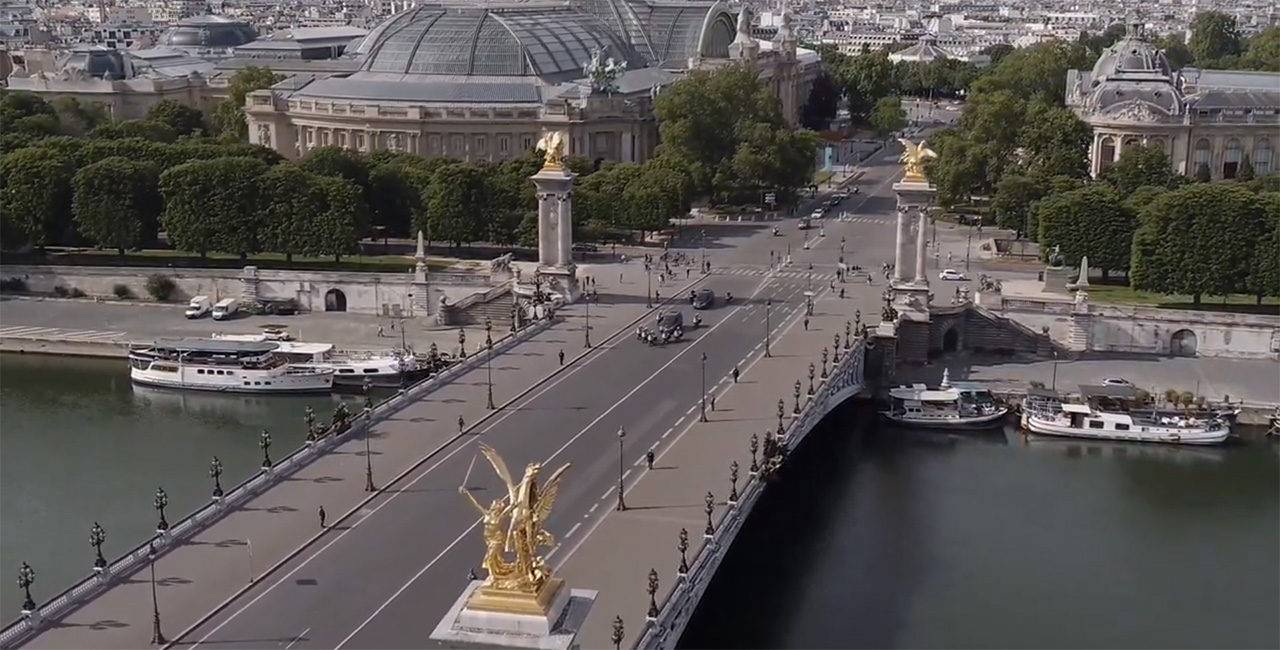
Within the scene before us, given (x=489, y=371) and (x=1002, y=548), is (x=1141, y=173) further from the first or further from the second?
(x=489, y=371)

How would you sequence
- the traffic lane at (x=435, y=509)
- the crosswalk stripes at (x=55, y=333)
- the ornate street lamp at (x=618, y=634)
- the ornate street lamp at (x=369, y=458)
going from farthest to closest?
the crosswalk stripes at (x=55, y=333) → the ornate street lamp at (x=369, y=458) → the traffic lane at (x=435, y=509) → the ornate street lamp at (x=618, y=634)

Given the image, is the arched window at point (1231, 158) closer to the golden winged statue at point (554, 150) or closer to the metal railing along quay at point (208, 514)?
the golden winged statue at point (554, 150)

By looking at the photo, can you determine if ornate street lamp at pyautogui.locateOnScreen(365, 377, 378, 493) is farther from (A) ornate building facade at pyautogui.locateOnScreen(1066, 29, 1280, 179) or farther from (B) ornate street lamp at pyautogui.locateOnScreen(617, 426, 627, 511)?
(A) ornate building facade at pyautogui.locateOnScreen(1066, 29, 1280, 179)

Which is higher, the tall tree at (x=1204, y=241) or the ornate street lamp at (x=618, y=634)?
the tall tree at (x=1204, y=241)

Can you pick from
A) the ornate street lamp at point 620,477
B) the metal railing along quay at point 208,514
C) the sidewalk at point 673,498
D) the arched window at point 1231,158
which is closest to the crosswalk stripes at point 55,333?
the metal railing along quay at point 208,514

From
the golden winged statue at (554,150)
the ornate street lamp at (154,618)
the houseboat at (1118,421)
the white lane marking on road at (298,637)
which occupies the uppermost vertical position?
the golden winged statue at (554,150)

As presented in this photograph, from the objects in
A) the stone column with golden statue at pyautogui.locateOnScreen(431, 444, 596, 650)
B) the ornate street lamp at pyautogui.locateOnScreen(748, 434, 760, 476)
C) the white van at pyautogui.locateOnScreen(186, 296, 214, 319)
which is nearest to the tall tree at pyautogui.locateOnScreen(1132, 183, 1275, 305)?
the ornate street lamp at pyautogui.locateOnScreen(748, 434, 760, 476)

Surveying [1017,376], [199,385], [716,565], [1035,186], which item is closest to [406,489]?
[716,565]
